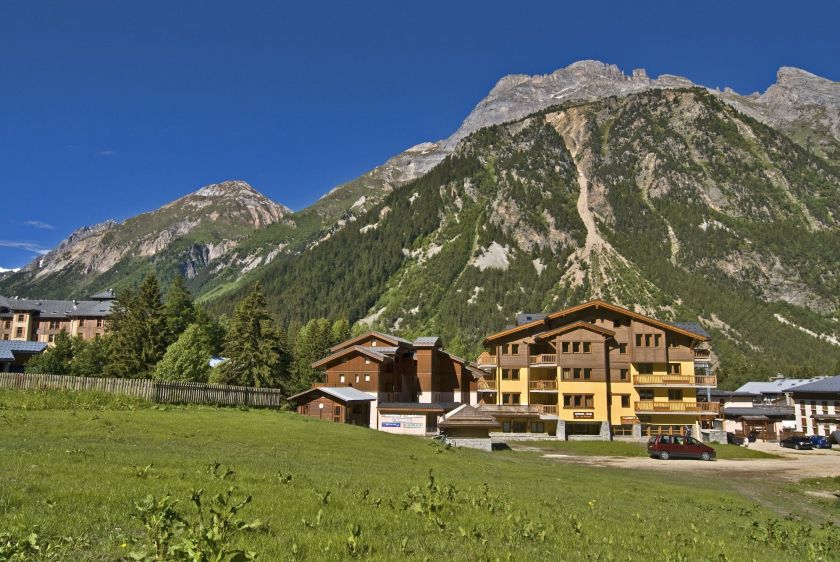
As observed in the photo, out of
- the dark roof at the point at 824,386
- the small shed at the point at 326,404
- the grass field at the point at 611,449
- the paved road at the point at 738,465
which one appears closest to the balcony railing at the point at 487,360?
the grass field at the point at 611,449

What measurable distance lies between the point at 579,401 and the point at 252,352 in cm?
4067

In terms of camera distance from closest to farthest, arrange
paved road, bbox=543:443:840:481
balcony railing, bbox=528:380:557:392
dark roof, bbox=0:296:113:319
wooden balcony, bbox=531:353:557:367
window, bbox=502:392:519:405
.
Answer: paved road, bbox=543:443:840:481
balcony railing, bbox=528:380:557:392
wooden balcony, bbox=531:353:557:367
window, bbox=502:392:519:405
dark roof, bbox=0:296:113:319

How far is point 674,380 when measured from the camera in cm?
6931

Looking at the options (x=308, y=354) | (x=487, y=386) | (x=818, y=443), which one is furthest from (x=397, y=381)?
(x=818, y=443)

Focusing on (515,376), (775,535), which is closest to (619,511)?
(775,535)

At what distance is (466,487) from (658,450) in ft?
123

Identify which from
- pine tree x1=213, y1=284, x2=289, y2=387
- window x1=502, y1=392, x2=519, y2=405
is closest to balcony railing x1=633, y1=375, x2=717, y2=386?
window x1=502, y1=392, x2=519, y2=405

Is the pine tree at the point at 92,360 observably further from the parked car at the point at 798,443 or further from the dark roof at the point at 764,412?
the dark roof at the point at 764,412

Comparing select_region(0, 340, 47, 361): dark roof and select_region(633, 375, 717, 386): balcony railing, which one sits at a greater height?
select_region(0, 340, 47, 361): dark roof

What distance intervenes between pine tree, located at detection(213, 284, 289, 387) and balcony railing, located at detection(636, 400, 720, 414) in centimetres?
4487

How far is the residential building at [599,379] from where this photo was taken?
224ft

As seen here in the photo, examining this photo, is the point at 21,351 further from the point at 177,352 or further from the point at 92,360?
the point at 177,352

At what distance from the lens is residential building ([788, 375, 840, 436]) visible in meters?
88.2

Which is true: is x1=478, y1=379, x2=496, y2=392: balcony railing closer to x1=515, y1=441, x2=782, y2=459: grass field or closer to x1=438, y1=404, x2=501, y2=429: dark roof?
x1=515, y1=441, x2=782, y2=459: grass field
